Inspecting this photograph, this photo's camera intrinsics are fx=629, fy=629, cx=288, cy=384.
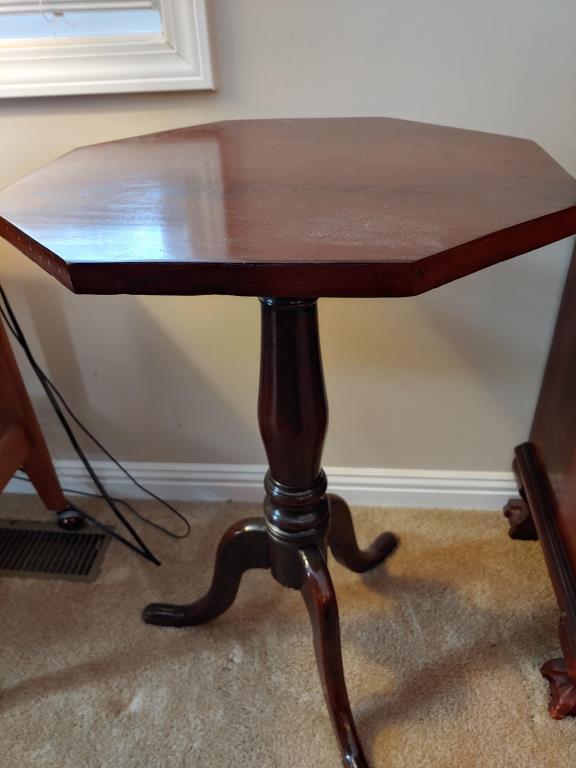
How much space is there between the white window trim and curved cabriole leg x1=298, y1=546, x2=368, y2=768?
72 centimetres

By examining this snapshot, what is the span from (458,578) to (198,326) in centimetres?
67

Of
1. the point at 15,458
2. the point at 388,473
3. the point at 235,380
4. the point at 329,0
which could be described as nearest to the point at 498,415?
the point at 388,473

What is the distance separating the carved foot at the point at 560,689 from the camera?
3.00ft

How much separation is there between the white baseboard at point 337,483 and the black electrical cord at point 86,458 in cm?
2

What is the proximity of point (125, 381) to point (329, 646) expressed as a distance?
2.13ft

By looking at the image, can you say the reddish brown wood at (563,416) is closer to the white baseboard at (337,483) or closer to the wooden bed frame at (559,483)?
the wooden bed frame at (559,483)

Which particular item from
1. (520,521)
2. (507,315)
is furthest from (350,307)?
(520,521)

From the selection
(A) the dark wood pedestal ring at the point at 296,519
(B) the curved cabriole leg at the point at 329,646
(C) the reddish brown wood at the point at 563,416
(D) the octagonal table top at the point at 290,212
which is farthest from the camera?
(C) the reddish brown wood at the point at 563,416

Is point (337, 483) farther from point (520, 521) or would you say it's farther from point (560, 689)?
point (560, 689)

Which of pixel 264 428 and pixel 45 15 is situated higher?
pixel 45 15

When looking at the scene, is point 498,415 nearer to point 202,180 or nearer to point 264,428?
point 264,428

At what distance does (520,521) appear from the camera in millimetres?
1198

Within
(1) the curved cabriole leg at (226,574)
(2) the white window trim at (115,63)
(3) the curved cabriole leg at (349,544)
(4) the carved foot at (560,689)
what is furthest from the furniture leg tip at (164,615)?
(2) the white window trim at (115,63)

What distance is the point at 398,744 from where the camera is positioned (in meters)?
0.91
